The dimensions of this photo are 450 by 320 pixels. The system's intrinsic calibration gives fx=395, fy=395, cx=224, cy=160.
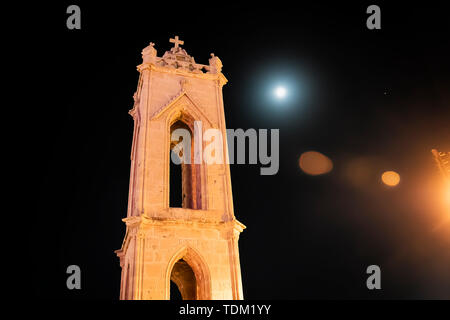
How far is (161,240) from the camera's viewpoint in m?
12.9

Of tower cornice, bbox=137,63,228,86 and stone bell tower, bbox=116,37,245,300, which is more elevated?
tower cornice, bbox=137,63,228,86

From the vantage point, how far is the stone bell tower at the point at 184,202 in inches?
495

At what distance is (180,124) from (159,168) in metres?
3.66

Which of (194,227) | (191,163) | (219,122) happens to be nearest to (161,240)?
(194,227)

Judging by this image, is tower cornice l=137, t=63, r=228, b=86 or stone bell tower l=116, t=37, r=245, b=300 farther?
tower cornice l=137, t=63, r=228, b=86

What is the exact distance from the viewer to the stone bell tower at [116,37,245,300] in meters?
12.6

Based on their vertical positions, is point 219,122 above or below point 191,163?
above

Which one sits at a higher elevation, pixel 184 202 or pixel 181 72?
pixel 181 72

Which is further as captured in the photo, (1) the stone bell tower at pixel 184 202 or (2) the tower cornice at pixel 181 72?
(2) the tower cornice at pixel 181 72

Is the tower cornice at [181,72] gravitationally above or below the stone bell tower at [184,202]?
above

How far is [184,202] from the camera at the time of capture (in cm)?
1612

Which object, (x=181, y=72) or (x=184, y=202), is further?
(x=181, y=72)
